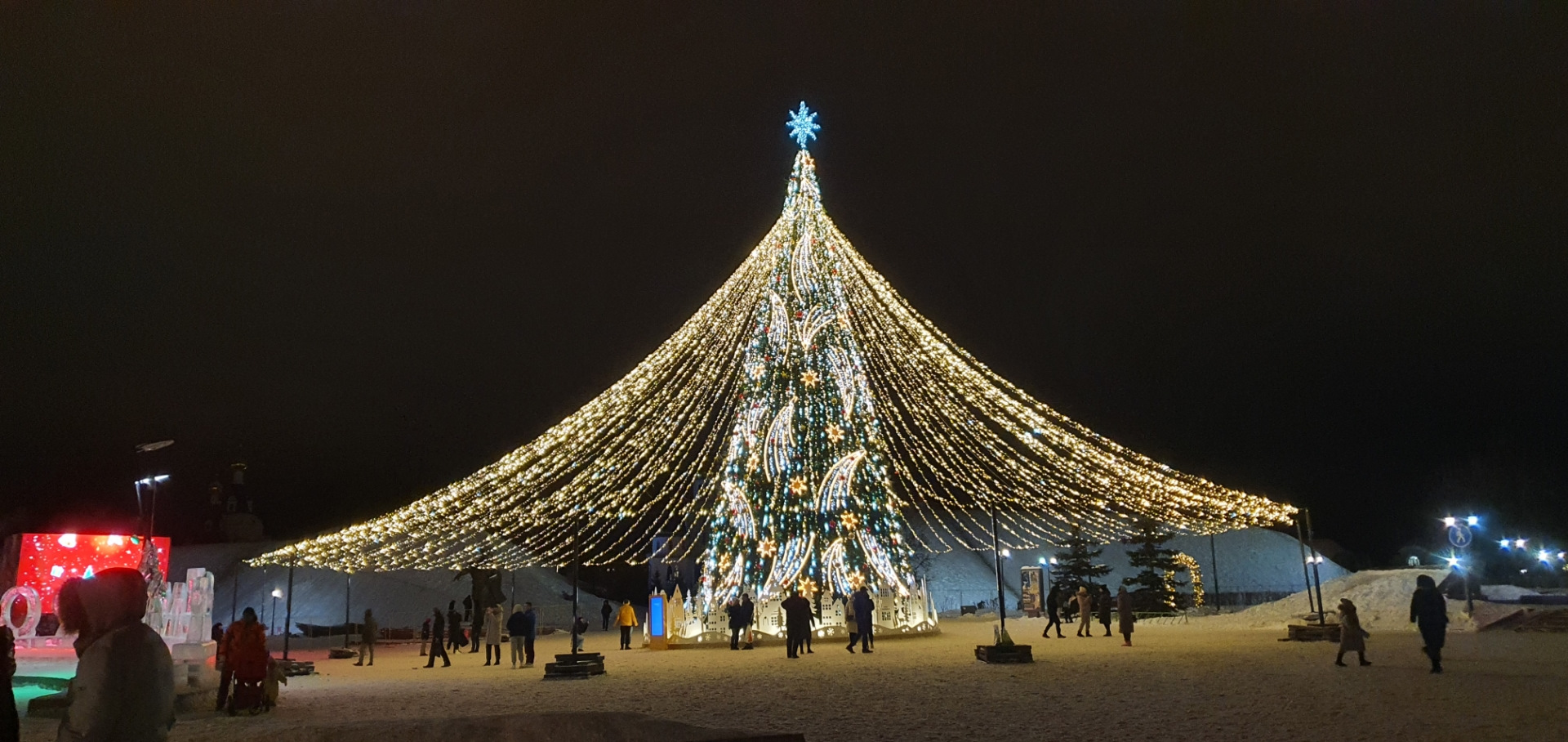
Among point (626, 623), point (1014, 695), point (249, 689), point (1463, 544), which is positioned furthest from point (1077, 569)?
point (249, 689)

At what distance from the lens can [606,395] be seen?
1958 centimetres

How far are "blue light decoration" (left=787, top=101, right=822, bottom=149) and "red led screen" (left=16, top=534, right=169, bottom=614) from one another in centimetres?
2064

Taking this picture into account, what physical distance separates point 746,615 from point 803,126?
36.1 ft

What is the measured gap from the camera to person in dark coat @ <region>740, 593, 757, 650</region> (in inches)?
772

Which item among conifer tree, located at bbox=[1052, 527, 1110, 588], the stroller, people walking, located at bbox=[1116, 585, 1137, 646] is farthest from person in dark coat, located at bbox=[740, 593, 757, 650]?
conifer tree, located at bbox=[1052, 527, 1110, 588]

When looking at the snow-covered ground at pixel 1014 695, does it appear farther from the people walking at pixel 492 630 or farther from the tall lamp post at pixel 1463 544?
the tall lamp post at pixel 1463 544

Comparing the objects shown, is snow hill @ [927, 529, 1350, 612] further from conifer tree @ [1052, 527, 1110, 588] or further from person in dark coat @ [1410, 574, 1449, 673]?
person in dark coat @ [1410, 574, 1449, 673]

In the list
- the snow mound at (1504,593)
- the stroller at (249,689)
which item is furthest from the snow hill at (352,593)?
the snow mound at (1504,593)

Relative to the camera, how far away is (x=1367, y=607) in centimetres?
2397

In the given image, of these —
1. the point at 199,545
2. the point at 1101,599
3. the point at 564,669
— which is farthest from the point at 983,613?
the point at 199,545

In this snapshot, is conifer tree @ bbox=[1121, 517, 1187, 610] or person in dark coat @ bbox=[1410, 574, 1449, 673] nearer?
person in dark coat @ bbox=[1410, 574, 1449, 673]

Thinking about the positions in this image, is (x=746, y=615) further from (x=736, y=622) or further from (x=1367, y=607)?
(x=1367, y=607)

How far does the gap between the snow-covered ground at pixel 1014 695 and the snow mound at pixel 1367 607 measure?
4.38m

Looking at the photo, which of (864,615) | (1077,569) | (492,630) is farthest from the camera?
(1077,569)
